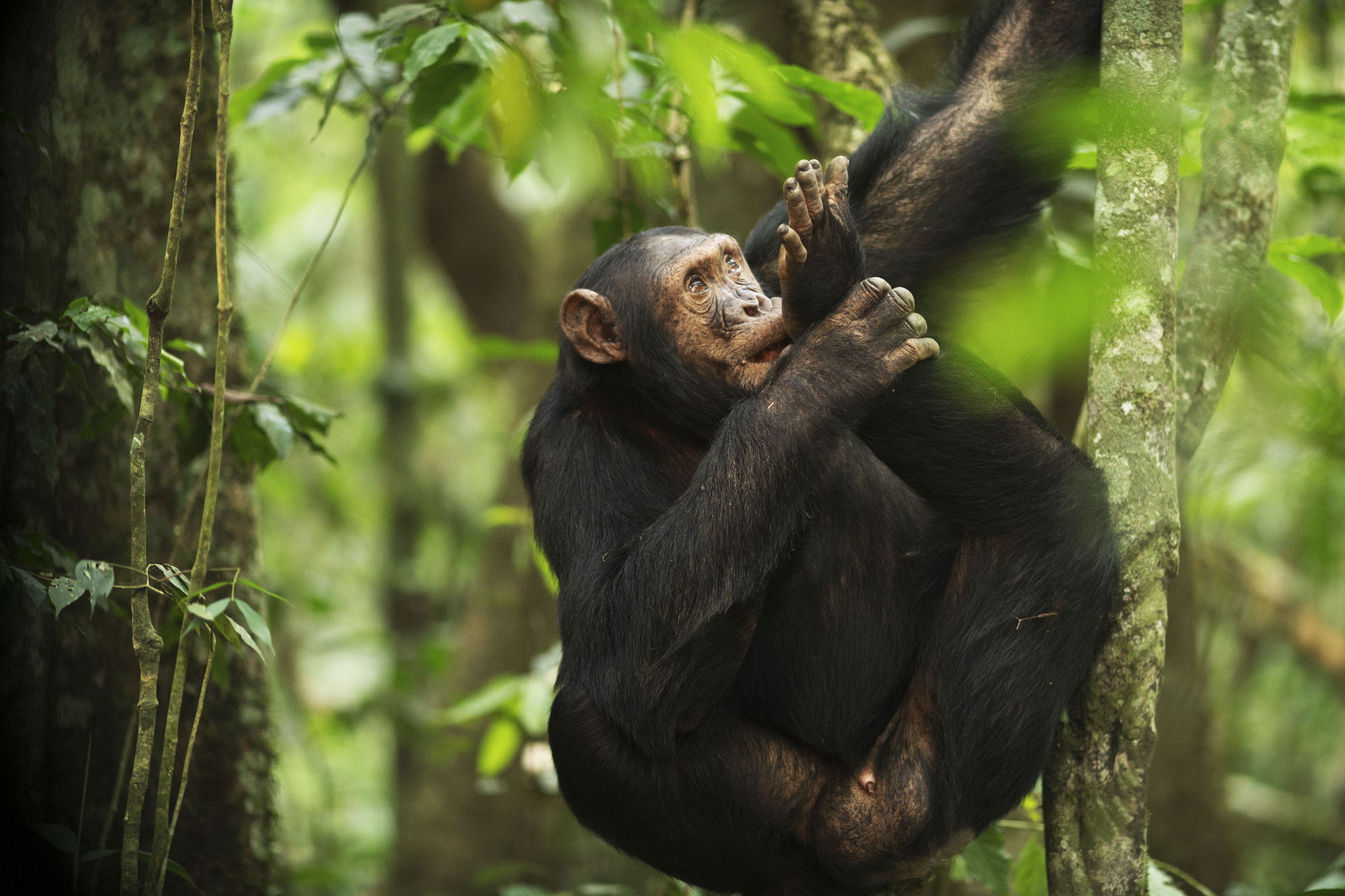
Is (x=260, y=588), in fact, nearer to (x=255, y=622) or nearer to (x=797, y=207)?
(x=255, y=622)

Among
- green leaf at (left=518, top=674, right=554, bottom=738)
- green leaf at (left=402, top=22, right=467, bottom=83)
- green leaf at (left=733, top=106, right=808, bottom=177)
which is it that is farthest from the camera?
green leaf at (left=518, top=674, right=554, bottom=738)

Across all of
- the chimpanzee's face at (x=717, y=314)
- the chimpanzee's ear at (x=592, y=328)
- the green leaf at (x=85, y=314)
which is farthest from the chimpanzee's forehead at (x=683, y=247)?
the green leaf at (x=85, y=314)

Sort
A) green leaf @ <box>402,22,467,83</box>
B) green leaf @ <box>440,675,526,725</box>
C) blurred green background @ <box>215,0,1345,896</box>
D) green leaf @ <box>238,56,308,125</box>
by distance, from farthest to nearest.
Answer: green leaf @ <box>440,675,526,725</box>, green leaf @ <box>238,56,308,125</box>, blurred green background @ <box>215,0,1345,896</box>, green leaf @ <box>402,22,467,83</box>

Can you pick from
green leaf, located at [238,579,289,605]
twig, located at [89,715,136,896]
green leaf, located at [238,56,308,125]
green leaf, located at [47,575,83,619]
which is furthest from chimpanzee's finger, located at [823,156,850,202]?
twig, located at [89,715,136,896]

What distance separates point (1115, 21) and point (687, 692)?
1.95 metres

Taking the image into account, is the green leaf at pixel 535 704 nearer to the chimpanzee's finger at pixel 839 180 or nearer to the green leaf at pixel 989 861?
the green leaf at pixel 989 861

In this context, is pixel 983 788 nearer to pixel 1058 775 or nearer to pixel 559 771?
pixel 1058 775

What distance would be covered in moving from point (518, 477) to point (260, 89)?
3.50 meters

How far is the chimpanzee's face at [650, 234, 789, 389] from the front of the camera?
10.2ft

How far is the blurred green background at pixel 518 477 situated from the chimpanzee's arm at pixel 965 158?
0.46 feet

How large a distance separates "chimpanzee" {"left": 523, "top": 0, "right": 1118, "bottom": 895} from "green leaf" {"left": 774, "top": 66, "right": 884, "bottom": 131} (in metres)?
0.49

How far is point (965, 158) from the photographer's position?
3324 millimetres

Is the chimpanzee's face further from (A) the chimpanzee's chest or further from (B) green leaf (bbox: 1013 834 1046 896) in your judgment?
(B) green leaf (bbox: 1013 834 1046 896)

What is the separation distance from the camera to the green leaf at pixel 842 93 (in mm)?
3035
